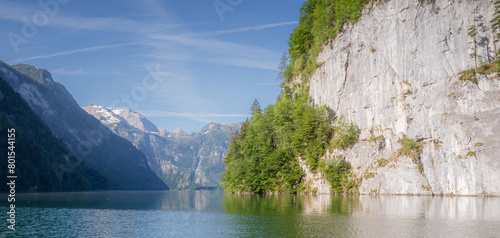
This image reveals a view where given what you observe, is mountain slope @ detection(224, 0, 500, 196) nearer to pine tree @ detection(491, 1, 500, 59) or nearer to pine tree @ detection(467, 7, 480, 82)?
pine tree @ detection(467, 7, 480, 82)

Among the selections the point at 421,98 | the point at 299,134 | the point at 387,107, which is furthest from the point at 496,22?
the point at 299,134

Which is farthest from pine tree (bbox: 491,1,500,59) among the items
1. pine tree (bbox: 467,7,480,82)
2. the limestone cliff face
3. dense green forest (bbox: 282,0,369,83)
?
dense green forest (bbox: 282,0,369,83)

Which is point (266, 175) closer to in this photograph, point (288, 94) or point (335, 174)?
point (335, 174)

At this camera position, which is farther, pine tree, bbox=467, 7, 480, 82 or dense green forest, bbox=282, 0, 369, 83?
dense green forest, bbox=282, 0, 369, 83

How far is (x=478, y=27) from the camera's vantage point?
64.7 m

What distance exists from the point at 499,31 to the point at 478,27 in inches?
127

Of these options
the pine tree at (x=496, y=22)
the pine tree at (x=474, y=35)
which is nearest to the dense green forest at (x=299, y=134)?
the pine tree at (x=474, y=35)

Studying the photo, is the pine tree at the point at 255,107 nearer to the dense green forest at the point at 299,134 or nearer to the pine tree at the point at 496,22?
the dense green forest at the point at 299,134

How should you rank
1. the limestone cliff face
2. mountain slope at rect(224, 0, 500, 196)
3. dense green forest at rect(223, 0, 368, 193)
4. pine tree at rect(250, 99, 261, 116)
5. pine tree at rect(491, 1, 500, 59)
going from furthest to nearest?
1. pine tree at rect(250, 99, 261, 116)
2. dense green forest at rect(223, 0, 368, 193)
3. pine tree at rect(491, 1, 500, 59)
4. mountain slope at rect(224, 0, 500, 196)
5. the limestone cliff face

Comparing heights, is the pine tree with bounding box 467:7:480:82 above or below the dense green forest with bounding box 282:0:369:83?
below

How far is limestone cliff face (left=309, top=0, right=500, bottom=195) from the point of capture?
5953 centimetres

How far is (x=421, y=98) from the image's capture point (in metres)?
70.2

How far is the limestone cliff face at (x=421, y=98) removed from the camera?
59531 mm

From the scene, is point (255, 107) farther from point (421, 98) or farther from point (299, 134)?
point (421, 98)
